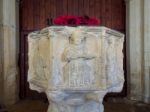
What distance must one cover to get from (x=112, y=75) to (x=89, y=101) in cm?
38

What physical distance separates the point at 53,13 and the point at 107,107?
2.34 meters

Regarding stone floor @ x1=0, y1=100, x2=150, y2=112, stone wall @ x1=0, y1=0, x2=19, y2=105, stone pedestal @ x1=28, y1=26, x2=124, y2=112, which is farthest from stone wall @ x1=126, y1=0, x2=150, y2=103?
stone pedestal @ x1=28, y1=26, x2=124, y2=112

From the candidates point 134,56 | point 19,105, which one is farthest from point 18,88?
point 134,56

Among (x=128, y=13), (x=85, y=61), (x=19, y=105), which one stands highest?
(x=128, y=13)

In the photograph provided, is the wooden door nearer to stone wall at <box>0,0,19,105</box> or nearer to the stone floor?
stone wall at <box>0,0,19,105</box>

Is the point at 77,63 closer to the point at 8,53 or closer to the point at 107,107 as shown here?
the point at 107,107

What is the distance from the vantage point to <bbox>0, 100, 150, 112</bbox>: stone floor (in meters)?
5.28

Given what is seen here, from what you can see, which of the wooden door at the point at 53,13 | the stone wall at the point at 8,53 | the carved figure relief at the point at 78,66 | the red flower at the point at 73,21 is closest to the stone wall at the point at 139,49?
the wooden door at the point at 53,13

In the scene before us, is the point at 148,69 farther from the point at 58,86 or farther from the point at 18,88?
the point at 58,86

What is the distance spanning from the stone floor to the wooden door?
656mm

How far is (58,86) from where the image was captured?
10.4ft

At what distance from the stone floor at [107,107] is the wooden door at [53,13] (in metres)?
0.66

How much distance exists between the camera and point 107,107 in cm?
562

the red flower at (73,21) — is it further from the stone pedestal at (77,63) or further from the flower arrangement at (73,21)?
the stone pedestal at (77,63)
